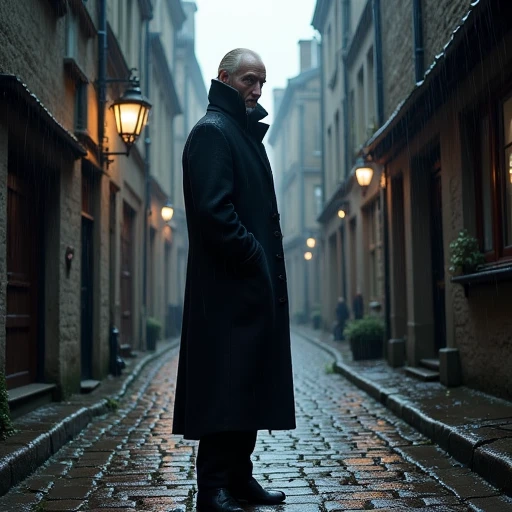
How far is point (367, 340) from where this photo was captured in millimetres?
13391

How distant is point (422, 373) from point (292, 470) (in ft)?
16.1

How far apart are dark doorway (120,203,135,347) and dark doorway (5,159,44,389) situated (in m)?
6.58

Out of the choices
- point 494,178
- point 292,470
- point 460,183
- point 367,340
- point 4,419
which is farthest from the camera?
point 367,340

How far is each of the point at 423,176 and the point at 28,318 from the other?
18.1 ft

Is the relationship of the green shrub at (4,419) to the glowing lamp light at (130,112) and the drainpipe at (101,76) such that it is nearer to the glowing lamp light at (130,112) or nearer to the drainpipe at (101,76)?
the glowing lamp light at (130,112)

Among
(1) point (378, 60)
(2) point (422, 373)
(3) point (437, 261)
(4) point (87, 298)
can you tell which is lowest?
(2) point (422, 373)

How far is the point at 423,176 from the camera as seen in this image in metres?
11.1

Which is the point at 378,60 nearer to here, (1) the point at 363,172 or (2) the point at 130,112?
(1) the point at 363,172

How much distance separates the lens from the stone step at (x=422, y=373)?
374 inches

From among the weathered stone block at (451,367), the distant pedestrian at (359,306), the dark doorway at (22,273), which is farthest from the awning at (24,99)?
the distant pedestrian at (359,306)

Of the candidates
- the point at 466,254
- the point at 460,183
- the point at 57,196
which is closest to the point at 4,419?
the point at 57,196

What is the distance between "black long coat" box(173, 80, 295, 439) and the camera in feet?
12.6

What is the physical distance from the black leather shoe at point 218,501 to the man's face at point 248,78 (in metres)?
1.88

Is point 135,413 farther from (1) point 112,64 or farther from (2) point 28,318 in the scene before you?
(1) point 112,64
